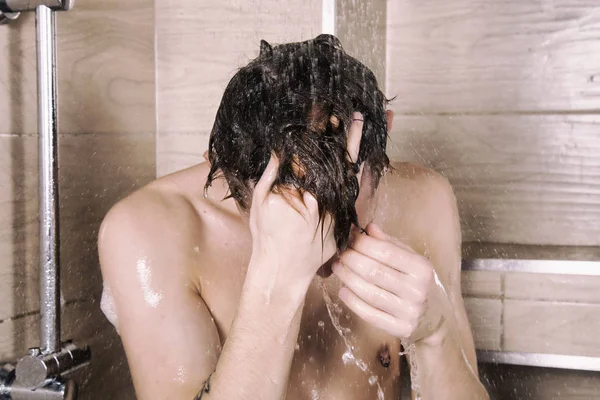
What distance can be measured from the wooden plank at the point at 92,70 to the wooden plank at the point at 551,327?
99 centimetres

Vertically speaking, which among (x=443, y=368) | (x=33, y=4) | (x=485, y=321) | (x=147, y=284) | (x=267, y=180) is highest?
(x=33, y=4)

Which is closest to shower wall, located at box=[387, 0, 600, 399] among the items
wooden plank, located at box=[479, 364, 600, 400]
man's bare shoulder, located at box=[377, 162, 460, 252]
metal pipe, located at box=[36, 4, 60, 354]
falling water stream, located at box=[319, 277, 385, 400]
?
wooden plank, located at box=[479, 364, 600, 400]

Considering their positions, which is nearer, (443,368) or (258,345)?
(258,345)

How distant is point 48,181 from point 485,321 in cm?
98

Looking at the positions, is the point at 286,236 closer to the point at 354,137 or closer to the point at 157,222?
the point at 354,137

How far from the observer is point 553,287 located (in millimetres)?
1422

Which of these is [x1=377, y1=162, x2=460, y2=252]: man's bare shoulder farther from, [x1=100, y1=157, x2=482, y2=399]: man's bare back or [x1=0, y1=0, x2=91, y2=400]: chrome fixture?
[x1=0, y1=0, x2=91, y2=400]: chrome fixture

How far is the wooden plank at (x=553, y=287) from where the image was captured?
1407mm

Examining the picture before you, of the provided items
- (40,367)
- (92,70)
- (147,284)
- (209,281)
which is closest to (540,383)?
(209,281)

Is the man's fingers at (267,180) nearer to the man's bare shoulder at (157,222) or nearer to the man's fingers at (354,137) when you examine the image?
the man's fingers at (354,137)

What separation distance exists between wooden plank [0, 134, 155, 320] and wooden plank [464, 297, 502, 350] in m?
0.85

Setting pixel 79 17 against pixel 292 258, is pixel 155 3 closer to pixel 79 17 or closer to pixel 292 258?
pixel 79 17

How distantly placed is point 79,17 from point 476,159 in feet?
3.43

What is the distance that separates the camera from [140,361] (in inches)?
40.0
